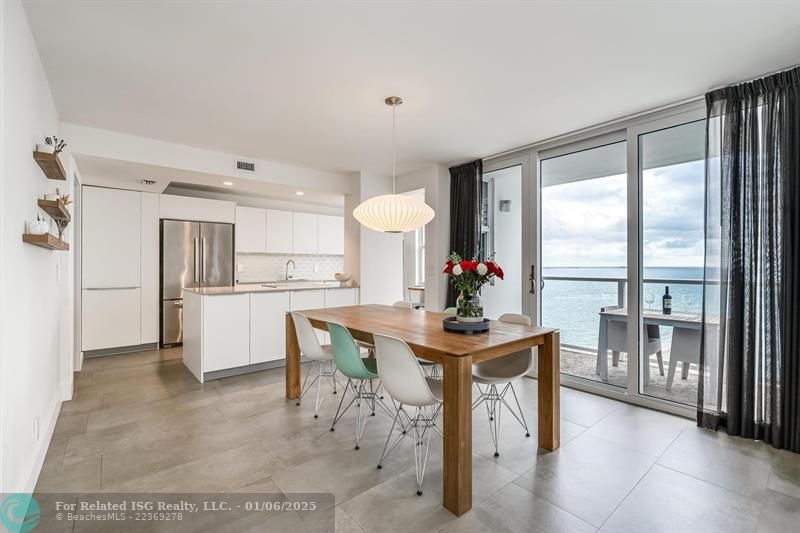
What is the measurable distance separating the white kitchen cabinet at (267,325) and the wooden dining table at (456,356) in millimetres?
1003

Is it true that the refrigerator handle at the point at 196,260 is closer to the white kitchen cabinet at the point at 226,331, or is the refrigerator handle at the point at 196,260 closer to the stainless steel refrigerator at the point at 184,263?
the stainless steel refrigerator at the point at 184,263

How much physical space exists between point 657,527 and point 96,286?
6.06m

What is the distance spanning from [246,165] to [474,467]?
3.96 m

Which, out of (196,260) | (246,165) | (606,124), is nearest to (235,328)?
(246,165)

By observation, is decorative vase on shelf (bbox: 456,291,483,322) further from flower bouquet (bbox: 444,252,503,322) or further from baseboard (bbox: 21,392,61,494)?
baseboard (bbox: 21,392,61,494)

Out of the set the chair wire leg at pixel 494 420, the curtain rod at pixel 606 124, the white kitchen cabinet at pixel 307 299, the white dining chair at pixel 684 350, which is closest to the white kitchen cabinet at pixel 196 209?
the white kitchen cabinet at pixel 307 299

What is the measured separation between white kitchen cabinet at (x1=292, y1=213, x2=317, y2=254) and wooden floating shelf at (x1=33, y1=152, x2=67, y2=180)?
423 cm

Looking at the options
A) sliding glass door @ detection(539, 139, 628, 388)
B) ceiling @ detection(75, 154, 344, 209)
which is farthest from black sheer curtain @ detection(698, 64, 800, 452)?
ceiling @ detection(75, 154, 344, 209)

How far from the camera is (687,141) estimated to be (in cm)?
316

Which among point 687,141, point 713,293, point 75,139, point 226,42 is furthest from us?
point 75,139

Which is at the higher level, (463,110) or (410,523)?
(463,110)

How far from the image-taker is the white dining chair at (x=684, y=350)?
3170 millimetres

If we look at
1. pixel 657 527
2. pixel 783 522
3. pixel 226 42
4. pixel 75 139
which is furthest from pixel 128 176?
pixel 783 522

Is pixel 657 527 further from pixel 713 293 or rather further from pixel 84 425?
pixel 84 425
